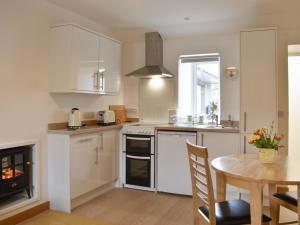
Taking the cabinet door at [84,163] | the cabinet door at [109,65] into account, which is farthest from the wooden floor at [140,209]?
the cabinet door at [109,65]

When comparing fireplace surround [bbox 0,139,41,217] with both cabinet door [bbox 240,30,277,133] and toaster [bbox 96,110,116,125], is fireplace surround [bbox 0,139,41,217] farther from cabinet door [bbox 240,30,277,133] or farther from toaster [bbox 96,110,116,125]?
cabinet door [bbox 240,30,277,133]

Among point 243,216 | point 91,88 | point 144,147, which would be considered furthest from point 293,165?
point 91,88

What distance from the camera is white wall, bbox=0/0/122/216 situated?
285 centimetres

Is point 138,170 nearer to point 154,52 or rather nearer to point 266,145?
point 154,52

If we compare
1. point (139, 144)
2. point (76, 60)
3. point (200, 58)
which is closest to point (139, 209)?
point (139, 144)

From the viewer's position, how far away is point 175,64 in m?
4.60

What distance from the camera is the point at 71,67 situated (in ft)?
10.9

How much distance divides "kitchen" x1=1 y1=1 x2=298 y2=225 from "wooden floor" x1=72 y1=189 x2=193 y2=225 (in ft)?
1.56

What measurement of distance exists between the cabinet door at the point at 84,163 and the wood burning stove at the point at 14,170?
49 centimetres

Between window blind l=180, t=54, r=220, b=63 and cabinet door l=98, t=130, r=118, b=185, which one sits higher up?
window blind l=180, t=54, r=220, b=63

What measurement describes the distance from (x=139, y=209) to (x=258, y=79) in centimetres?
218

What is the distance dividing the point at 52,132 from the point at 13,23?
1270 mm

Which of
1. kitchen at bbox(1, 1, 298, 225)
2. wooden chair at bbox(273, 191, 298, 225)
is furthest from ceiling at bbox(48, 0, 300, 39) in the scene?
wooden chair at bbox(273, 191, 298, 225)

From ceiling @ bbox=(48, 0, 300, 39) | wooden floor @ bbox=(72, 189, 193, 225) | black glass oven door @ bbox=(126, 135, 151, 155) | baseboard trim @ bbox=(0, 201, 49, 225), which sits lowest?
wooden floor @ bbox=(72, 189, 193, 225)
